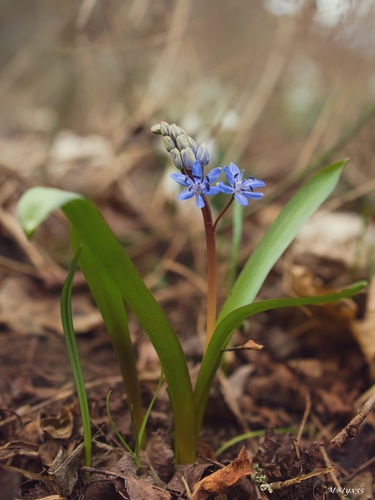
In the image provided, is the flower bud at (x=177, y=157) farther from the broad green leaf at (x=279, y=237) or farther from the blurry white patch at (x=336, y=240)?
the blurry white patch at (x=336, y=240)

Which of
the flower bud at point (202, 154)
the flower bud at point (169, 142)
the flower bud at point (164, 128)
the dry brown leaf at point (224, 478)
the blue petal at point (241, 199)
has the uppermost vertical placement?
the flower bud at point (164, 128)

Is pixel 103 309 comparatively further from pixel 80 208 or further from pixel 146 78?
pixel 146 78

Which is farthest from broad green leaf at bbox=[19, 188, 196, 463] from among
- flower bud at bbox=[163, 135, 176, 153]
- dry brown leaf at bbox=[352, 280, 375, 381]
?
dry brown leaf at bbox=[352, 280, 375, 381]

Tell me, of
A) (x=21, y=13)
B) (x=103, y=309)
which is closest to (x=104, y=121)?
(x=21, y=13)

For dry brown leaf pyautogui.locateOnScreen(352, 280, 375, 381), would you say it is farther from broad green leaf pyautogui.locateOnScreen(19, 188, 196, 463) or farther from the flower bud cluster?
the flower bud cluster

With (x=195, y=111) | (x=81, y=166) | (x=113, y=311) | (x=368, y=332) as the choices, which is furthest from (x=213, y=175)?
(x=195, y=111)

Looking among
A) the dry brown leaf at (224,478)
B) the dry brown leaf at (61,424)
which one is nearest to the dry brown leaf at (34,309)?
the dry brown leaf at (61,424)
